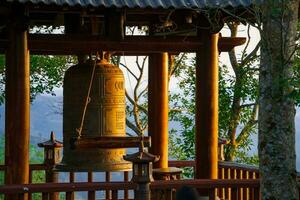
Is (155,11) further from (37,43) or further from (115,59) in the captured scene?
(115,59)

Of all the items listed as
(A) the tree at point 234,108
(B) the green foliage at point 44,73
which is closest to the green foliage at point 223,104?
(A) the tree at point 234,108

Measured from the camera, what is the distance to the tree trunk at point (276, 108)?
6707mm

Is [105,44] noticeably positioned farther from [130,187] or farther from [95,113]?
[130,187]

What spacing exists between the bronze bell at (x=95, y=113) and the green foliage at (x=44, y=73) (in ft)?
27.5

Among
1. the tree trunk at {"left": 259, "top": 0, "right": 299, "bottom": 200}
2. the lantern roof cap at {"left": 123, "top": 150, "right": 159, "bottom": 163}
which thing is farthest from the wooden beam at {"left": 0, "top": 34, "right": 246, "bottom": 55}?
the tree trunk at {"left": 259, "top": 0, "right": 299, "bottom": 200}

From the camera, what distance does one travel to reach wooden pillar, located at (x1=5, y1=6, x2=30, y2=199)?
852cm

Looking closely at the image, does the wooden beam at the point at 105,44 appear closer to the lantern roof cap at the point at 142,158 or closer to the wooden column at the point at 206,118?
the wooden column at the point at 206,118

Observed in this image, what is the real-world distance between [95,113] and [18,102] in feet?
3.50

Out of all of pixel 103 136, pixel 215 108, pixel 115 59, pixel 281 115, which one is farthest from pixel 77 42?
pixel 115 59

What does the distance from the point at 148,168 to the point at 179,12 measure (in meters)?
2.17

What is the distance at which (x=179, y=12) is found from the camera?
9219mm

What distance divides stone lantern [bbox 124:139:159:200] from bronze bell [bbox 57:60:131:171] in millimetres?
1023

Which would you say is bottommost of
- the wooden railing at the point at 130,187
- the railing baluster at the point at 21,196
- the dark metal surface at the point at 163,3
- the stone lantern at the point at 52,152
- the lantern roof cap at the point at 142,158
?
the railing baluster at the point at 21,196

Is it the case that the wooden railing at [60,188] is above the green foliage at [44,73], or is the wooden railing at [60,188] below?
below
